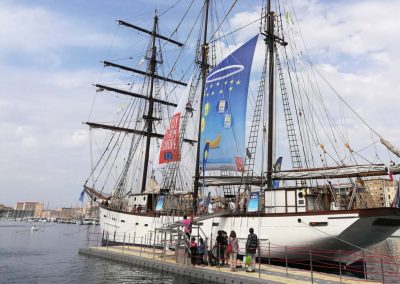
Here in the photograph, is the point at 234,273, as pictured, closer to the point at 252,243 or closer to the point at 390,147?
the point at 252,243

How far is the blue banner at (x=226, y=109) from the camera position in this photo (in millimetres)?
22719

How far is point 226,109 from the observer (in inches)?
931

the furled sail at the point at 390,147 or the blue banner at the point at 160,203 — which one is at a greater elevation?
the furled sail at the point at 390,147

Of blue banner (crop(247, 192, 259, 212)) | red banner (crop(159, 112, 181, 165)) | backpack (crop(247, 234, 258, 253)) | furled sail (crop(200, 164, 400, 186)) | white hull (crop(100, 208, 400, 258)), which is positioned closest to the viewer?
backpack (crop(247, 234, 258, 253))

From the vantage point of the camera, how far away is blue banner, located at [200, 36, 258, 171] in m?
22.7

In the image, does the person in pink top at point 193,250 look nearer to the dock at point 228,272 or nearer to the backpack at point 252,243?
the dock at point 228,272

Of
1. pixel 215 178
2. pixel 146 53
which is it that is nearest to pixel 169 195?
pixel 215 178

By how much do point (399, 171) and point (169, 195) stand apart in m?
15.6

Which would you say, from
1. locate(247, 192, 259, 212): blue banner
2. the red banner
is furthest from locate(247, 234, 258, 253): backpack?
the red banner

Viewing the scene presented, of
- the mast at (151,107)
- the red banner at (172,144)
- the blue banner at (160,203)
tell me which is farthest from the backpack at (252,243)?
the mast at (151,107)

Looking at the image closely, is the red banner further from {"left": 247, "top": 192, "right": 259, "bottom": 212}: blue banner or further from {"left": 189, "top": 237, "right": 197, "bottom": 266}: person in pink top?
{"left": 189, "top": 237, "right": 197, "bottom": 266}: person in pink top

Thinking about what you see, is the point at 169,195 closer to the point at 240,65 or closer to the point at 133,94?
the point at 240,65

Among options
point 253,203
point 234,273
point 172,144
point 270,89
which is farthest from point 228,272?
point 172,144

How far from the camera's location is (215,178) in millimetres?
23891
